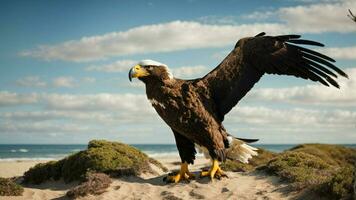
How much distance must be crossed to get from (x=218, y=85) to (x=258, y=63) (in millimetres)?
986

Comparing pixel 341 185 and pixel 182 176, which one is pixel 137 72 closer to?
pixel 182 176

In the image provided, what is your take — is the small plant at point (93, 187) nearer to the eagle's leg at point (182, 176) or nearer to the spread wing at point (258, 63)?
the eagle's leg at point (182, 176)

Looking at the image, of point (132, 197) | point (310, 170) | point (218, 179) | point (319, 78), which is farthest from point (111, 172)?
point (319, 78)

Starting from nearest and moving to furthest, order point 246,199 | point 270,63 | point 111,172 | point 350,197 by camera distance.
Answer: point 350,197, point 246,199, point 270,63, point 111,172

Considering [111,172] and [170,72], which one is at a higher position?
[170,72]

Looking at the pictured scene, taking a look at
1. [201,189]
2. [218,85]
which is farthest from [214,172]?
[218,85]

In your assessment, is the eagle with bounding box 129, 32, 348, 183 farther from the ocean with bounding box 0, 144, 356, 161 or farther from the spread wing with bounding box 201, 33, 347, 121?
the ocean with bounding box 0, 144, 356, 161

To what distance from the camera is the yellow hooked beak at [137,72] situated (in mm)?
9422

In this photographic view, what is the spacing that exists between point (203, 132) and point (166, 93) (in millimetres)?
1123

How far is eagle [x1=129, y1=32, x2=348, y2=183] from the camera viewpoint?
9.74 m

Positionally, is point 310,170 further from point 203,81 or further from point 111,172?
point 111,172

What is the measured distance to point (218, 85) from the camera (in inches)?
405

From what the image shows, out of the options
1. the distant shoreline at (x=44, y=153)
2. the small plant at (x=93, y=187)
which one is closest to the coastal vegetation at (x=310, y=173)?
the small plant at (x=93, y=187)

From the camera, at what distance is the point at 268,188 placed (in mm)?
10086
